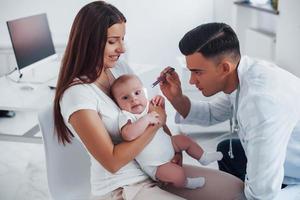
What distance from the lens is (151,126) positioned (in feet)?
4.23

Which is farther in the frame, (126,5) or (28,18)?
(126,5)

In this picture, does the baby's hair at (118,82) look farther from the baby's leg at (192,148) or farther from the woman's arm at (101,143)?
the baby's leg at (192,148)

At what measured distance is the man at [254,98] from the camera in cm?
115

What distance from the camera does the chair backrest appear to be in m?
1.39

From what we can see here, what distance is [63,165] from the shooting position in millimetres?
1475

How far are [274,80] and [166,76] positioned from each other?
0.46 meters

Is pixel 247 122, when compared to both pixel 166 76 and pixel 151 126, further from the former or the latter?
pixel 166 76

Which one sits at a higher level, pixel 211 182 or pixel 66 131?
pixel 66 131

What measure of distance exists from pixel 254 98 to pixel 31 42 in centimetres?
185

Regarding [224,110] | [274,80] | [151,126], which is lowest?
[224,110]

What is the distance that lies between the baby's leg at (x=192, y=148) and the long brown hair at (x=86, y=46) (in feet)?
1.32

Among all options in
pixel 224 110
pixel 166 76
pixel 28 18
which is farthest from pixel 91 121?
pixel 28 18

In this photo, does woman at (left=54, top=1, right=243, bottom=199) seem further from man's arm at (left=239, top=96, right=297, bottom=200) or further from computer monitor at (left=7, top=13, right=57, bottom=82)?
computer monitor at (left=7, top=13, right=57, bottom=82)

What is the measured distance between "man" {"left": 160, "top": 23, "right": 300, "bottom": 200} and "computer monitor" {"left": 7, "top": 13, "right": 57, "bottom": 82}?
50.6 inches
